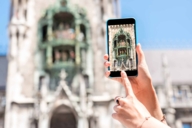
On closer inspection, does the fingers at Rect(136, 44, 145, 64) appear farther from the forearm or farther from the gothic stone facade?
the gothic stone facade

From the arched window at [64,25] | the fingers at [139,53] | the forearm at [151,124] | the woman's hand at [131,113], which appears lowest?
the forearm at [151,124]

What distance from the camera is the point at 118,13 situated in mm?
20469

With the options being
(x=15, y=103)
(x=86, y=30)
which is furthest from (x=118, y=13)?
(x=15, y=103)

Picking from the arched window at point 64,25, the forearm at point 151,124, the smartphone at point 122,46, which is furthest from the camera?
the arched window at point 64,25

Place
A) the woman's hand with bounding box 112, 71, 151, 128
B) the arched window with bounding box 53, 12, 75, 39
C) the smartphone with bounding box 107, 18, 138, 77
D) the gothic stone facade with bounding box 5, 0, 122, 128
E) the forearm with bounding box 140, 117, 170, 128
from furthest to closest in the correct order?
the arched window with bounding box 53, 12, 75, 39 < the gothic stone facade with bounding box 5, 0, 122, 128 < the smartphone with bounding box 107, 18, 138, 77 < the woman's hand with bounding box 112, 71, 151, 128 < the forearm with bounding box 140, 117, 170, 128

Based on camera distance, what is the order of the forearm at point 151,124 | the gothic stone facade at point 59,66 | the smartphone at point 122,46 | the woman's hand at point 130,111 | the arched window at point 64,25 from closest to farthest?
the forearm at point 151,124, the woman's hand at point 130,111, the smartphone at point 122,46, the gothic stone facade at point 59,66, the arched window at point 64,25

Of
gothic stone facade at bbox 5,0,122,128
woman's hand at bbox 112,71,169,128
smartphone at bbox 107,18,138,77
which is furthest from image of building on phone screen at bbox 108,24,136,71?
gothic stone facade at bbox 5,0,122,128

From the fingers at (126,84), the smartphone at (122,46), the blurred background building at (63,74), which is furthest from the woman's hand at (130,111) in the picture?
the blurred background building at (63,74)

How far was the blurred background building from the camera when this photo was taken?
1733 centimetres

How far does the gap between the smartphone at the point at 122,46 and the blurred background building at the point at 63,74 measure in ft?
47.1

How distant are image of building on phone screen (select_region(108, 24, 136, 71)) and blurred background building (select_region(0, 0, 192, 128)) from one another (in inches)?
566

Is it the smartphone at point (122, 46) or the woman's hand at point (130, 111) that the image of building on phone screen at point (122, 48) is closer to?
the smartphone at point (122, 46)

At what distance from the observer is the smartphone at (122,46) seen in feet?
8.65

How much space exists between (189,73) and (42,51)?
9.43 m
